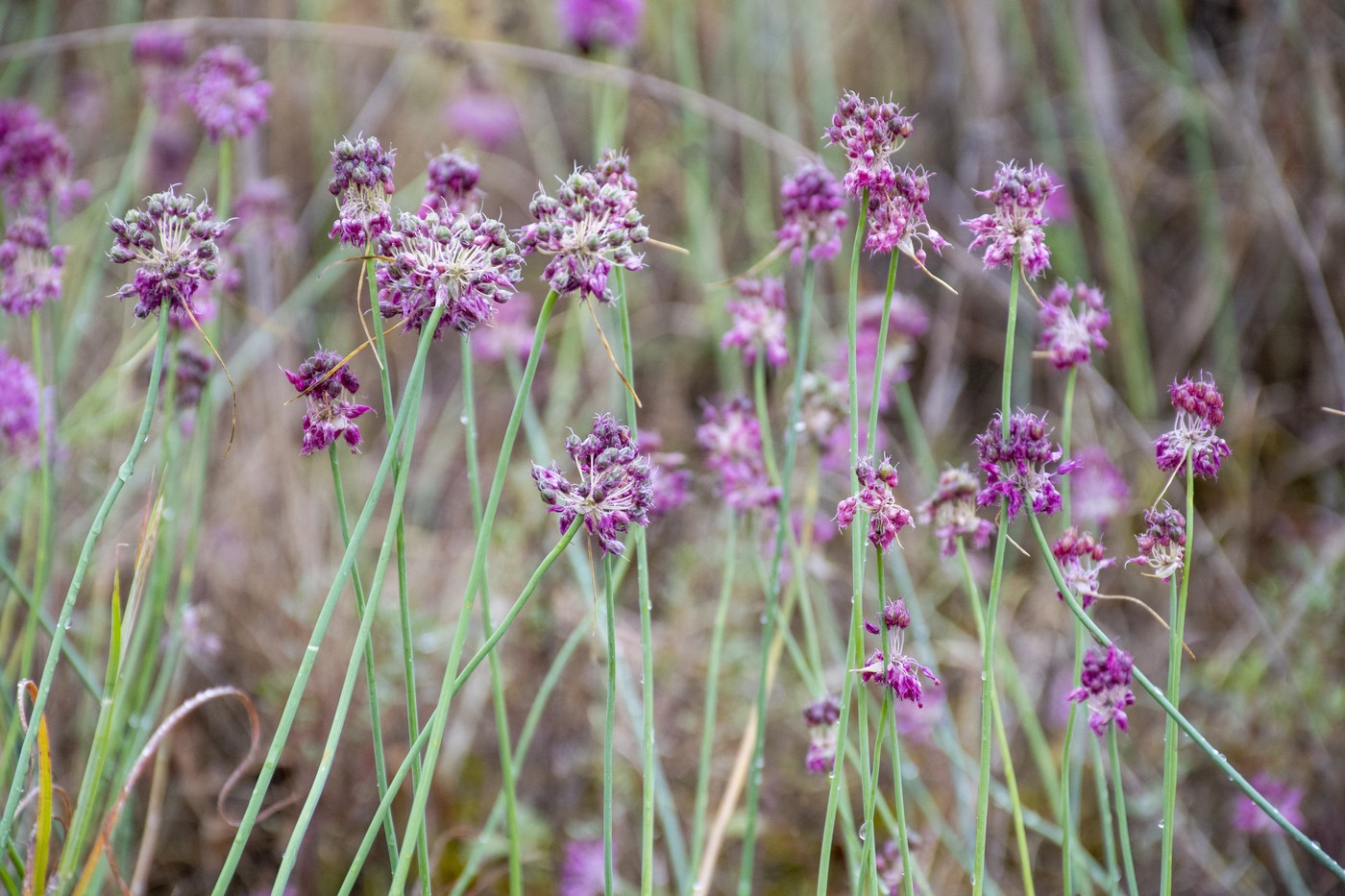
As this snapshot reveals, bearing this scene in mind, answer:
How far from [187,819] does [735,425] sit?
1.47 metres

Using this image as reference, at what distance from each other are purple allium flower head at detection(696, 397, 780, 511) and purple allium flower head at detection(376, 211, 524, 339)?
55cm

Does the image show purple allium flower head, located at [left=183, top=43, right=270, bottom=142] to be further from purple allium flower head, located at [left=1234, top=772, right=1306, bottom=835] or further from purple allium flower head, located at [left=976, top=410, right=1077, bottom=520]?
purple allium flower head, located at [left=1234, top=772, right=1306, bottom=835]

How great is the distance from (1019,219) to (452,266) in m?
0.53

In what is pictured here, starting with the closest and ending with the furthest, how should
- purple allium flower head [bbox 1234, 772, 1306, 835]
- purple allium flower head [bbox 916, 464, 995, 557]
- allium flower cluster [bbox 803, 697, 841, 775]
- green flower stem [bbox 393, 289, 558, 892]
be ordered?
green flower stem [bbox 393, 289, 558, 892] → purple allium flower head [bbox 916, 464, 995, 557] → allium flower cluster [bbox 803, 697, 841, 775] → purple allium flower head [bbox 1234, 772, 1306, 835]

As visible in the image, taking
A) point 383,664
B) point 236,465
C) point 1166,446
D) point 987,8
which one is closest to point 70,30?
point 236,465

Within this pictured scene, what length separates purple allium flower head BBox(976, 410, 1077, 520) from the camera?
922mm

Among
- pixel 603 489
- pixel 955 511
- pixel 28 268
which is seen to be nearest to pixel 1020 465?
pixel 955 511

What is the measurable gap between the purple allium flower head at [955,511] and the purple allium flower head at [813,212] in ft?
1.20

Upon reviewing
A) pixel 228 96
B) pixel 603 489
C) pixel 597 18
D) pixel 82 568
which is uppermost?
pixel 597 18

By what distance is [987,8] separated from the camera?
10.8 feet

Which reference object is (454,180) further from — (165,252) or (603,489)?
(603,489)

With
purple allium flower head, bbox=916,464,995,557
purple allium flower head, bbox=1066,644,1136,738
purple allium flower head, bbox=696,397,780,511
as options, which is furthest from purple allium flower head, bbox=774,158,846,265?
purple allium flower head, bbox=1066,644,1136,738

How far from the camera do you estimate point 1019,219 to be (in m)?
0.93

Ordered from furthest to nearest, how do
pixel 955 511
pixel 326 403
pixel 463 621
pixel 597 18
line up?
1. pixel 597 18
2. pixel 955 511
3. pixel 326 403
4. pixel 463 621
